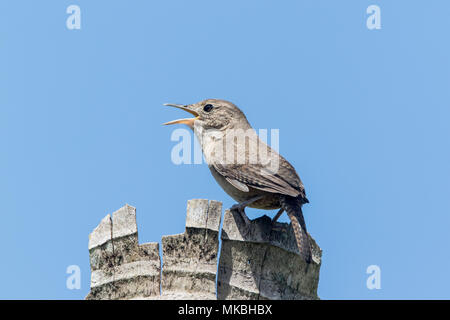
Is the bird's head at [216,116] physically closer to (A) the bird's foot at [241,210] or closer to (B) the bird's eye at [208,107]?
(B) the bird's eye at [208,107]

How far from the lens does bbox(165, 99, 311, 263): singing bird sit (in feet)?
24.5

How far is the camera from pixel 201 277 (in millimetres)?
6777

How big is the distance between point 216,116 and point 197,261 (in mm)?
2690

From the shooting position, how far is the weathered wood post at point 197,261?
Answer: 676cm

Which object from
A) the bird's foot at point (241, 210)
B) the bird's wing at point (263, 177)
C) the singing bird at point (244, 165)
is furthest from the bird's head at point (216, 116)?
the bird's foot at point (241, 210)

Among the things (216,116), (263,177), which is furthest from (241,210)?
(216,116)

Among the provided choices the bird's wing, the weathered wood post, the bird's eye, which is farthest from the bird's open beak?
the weathered wood post

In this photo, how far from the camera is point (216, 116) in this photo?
902 centimetres

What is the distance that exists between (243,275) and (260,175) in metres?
1.28

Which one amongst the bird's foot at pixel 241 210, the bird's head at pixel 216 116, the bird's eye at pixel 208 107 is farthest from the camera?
the bird's eye at pixel 208 107

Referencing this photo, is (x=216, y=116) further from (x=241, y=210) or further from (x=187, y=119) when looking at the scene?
(x=241, y=210)

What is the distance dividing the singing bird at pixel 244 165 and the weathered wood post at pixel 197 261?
27cm
